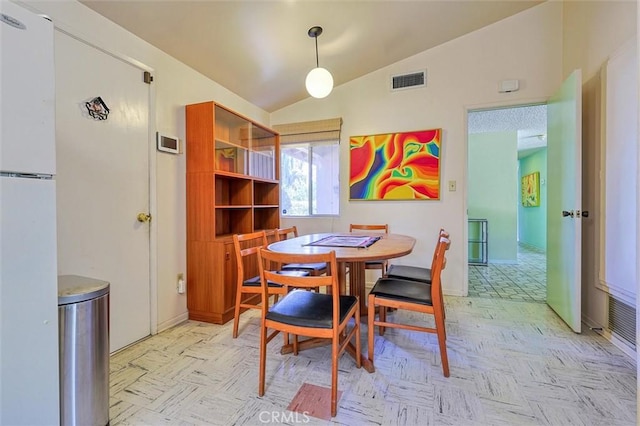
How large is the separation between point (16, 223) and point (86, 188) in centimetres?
98

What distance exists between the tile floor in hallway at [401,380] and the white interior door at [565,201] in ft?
1.14

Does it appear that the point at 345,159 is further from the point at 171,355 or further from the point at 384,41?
the point at 171,355

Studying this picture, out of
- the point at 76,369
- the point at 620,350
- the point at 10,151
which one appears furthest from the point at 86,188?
the point at 620,350

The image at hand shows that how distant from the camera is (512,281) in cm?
383

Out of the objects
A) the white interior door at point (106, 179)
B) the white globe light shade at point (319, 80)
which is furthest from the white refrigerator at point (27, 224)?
the white globe light shade at point (319, 80)

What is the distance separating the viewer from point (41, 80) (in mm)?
1051

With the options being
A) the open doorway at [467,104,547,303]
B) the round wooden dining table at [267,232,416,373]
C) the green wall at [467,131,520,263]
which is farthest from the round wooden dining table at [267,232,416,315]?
the green wall at [467,131,520,263]

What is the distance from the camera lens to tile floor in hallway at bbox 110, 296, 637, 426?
1.37 m

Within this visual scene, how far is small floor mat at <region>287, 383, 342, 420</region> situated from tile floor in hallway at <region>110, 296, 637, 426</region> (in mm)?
35

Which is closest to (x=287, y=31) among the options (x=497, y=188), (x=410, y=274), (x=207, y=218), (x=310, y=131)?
(x=310, y=131)

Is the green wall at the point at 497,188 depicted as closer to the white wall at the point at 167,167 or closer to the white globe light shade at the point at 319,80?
the white globe light shade at the point at 319,80

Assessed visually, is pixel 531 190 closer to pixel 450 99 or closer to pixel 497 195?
pixel 497 195

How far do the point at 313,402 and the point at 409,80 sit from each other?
339cm

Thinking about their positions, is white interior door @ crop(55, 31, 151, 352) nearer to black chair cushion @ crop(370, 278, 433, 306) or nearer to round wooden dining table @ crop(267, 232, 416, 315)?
round wooden dining table @ crop(267, 232, 416, 315)
